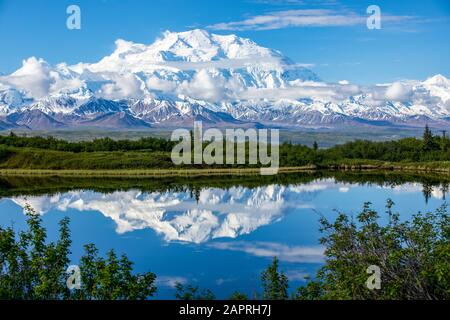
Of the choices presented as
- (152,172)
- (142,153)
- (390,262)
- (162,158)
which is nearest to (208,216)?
(390,262)

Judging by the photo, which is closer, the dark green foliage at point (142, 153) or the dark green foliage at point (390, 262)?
the dark green foliage at point (390, 262)

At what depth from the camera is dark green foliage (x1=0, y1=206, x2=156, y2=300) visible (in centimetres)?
1179

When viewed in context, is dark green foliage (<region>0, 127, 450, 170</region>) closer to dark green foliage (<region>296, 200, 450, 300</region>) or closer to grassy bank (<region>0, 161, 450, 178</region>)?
grassy bank (<region>0, 161, 450, 178</region>)

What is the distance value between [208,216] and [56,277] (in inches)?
1089

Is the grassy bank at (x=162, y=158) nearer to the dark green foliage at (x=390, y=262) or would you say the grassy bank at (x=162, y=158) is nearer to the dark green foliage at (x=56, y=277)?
the dark green foliage at (x=56, y=277)

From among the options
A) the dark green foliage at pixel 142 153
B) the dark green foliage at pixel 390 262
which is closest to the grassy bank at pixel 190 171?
the dark green foliage at pixel 142 153

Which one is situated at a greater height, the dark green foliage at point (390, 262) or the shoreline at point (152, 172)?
the dark green foliage at point (390, 262)

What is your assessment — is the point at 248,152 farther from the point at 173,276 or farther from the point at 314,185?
the point at 173,276

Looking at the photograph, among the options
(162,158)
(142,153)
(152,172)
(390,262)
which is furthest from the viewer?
(142,153)

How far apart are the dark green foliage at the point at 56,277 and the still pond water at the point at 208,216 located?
6.71 metres

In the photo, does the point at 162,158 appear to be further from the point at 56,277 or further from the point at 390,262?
the point at 390,262

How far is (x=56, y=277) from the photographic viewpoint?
12.4 meters

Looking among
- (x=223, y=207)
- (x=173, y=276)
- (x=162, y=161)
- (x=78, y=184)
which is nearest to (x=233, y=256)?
(x=173, y=276)

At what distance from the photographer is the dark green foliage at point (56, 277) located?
1179 cm
